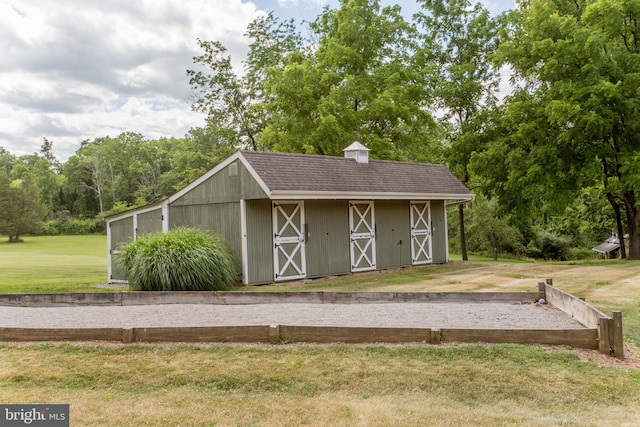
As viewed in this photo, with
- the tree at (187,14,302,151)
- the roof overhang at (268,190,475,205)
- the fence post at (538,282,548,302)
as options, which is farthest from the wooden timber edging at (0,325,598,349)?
the tree at (187,14,302,151)

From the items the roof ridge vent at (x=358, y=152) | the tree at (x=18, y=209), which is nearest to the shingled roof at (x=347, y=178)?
the roof ridge vent at (x=358, y=152)

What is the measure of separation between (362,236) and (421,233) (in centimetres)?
271

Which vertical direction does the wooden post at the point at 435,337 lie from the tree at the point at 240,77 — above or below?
below

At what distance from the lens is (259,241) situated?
41.0 ft

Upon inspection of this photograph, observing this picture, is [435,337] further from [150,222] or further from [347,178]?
[150,222]

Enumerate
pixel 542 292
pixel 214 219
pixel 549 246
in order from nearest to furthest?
pixel 542 292 < pixel 214 219 < pixel 549 246

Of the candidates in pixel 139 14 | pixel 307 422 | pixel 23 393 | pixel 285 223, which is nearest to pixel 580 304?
pixel 307 422

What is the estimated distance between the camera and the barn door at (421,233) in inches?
636

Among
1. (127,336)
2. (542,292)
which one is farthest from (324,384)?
(542,292)

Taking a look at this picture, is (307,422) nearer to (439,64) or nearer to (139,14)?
(139,14)

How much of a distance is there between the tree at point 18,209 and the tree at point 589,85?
127 ft

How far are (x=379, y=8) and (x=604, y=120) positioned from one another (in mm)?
10866

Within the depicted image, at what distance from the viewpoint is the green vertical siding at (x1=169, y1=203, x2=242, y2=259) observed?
12.6 metres

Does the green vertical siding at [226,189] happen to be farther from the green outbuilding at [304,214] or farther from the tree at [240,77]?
the tree at [240,77]
